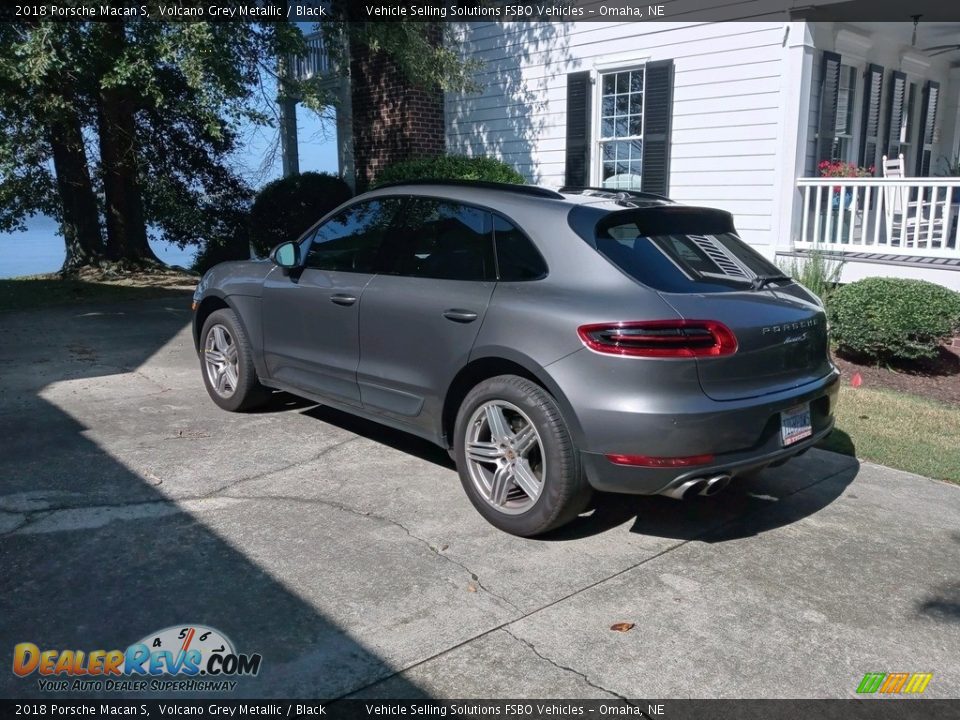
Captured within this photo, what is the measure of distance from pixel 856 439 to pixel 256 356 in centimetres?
441

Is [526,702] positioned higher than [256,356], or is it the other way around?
[256,356]

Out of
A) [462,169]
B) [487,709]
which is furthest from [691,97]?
[487,709]

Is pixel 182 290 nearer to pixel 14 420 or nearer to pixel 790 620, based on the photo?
pixel 14 420

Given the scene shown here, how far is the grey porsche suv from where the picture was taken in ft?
11.8

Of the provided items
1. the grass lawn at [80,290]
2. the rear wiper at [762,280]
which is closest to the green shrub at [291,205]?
the grass lawn at [80,290]

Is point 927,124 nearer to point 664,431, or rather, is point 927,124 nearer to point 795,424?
point 795,424

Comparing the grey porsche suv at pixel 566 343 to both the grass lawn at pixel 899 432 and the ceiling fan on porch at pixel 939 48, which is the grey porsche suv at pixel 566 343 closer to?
the grass lawn at pixel 899 432

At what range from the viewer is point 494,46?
13555 millimetres

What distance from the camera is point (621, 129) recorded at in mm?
12078

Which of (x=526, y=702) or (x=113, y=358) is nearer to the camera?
(x=526, y=702)

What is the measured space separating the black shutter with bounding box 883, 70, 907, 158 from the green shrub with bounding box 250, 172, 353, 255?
30.6 ft

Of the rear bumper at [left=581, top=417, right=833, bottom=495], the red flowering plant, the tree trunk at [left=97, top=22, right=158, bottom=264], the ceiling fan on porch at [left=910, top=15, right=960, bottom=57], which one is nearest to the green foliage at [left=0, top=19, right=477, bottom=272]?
the tree trunk at [left=97, top=22, right=158, bottom=264]

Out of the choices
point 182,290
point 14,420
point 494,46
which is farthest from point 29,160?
point 14,420

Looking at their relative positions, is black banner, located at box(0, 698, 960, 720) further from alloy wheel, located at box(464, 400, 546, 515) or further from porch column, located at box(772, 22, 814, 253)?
porch column, located at box(772, 22, 814, 253)
